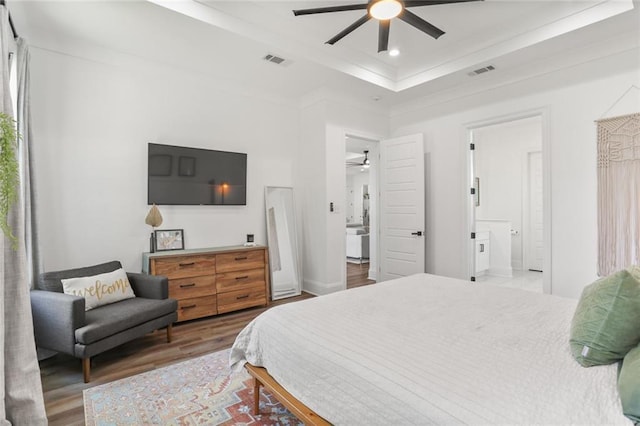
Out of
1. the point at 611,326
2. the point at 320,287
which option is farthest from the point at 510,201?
the point at 611,326

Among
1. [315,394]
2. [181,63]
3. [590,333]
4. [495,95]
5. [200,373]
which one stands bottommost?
[200,373]

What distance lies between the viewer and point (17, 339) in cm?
167

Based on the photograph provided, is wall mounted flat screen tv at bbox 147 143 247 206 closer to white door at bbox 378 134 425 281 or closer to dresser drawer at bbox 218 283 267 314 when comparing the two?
dresser drawer at bbox 218 283 267 314

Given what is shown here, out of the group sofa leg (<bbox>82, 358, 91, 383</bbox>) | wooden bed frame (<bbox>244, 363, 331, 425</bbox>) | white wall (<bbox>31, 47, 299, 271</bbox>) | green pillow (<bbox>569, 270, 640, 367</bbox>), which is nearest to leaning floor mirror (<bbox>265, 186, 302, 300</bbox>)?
white wall (<bbox>31, 47, 299, 271</bbox>)

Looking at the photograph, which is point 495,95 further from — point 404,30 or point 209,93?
point 209,93

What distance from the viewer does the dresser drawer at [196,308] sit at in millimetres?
3484

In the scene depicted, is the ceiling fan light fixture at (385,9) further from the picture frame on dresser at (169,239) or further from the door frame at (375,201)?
the picture frame on dresser at (169,239)

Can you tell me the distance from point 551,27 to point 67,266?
5.22 metres

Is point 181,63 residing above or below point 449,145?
above

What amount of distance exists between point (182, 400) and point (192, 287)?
1.59 m

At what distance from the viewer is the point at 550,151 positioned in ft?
12.0

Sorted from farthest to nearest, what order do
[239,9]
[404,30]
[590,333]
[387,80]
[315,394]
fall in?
[387,80] < [404,30] < [239,9] < [315,394] < [590,333]

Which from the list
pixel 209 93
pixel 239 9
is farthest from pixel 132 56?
pixel 239 9

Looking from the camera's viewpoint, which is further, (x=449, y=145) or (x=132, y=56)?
(x=449, y=145)
